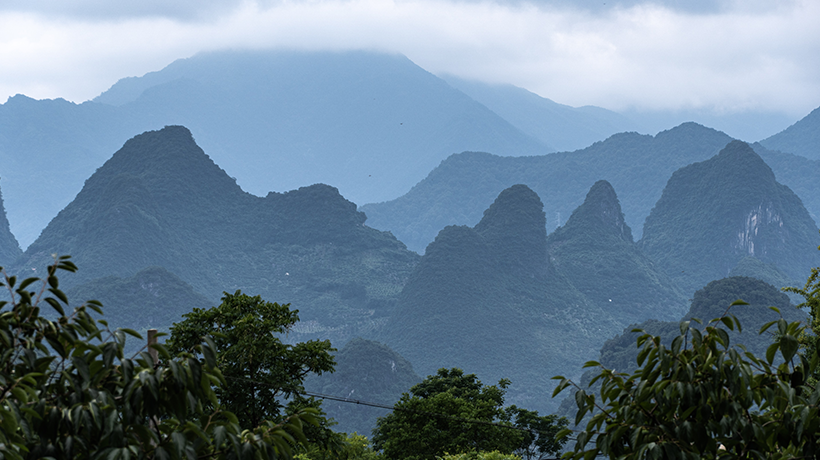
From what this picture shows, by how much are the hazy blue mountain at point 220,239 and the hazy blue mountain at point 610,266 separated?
39.9m

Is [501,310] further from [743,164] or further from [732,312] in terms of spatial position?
[743,164]

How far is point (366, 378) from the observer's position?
330 feet

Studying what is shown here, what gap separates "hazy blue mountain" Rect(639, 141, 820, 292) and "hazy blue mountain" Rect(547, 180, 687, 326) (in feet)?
48.9

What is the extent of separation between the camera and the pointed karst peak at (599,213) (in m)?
179

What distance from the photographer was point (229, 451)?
257 inches

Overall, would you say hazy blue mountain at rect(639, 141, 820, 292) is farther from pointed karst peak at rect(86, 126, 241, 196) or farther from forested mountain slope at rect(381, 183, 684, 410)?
pointed karst peak at rect(86, 126, 241, 196)

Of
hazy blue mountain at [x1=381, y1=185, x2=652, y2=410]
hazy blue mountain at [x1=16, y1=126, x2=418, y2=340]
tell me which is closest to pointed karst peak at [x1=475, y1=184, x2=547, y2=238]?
hazy blue mountain at [x1=381, y1=185, x2=652, y2=410]

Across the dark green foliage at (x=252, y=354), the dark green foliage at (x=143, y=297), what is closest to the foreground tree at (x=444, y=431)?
the dark green foliage at (x=252, y=354)

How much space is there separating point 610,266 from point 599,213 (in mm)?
13713

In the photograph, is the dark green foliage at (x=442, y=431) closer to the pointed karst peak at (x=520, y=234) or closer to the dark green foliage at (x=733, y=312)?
the dark green foliage at (x=733, y=312)

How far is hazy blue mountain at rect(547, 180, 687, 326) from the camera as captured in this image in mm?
169875

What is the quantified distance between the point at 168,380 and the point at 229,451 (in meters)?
0.83

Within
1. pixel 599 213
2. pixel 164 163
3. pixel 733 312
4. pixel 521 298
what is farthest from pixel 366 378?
pixel 599 213

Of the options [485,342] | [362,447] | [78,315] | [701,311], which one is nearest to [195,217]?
[485,342]
